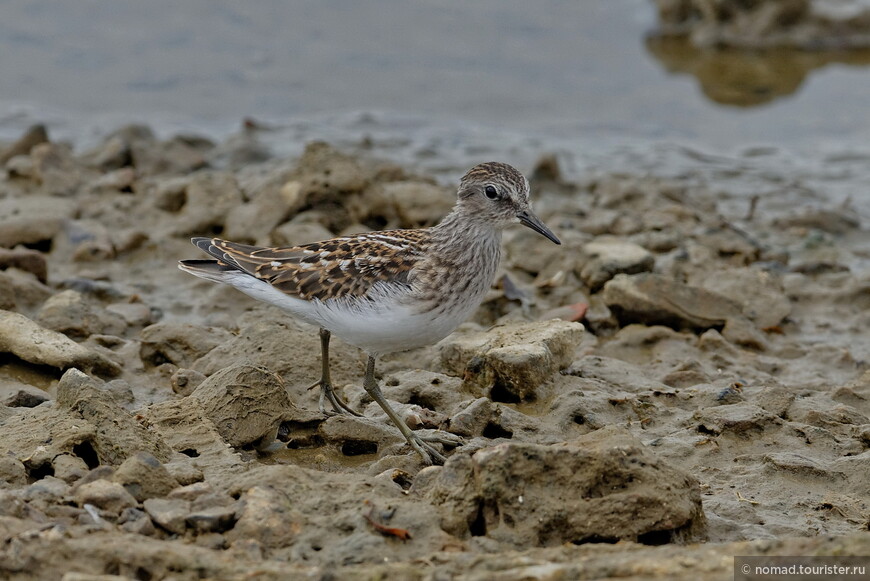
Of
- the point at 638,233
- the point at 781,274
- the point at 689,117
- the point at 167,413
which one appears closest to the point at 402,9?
the point at 689,117

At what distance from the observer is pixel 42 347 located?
6660 mm

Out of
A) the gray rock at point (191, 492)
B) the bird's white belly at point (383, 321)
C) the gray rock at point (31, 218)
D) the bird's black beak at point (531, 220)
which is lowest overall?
the gray rock at point (191, 492)

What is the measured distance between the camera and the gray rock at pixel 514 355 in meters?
6.54

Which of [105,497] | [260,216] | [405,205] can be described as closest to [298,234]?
[260,216]

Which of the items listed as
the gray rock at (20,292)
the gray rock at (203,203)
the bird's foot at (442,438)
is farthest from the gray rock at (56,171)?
the bird's foot at (442,438)

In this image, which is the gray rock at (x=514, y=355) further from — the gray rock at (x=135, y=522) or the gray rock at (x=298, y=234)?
the gray rock at (x=135, y=522)

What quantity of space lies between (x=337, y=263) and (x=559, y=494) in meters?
2.43

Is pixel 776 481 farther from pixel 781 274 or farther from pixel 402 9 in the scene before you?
pixel 402 9

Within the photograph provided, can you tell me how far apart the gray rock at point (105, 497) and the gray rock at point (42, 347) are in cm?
219

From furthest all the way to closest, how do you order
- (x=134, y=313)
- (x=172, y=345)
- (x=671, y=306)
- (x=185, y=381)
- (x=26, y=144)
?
(x=26, y=144) → (x=134, y=313) → (x=671, y=306) → (x=172, y=345) → (x=185, y=381)

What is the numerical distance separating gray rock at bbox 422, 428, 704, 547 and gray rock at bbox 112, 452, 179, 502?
1212 millimetres

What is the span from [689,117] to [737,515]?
10.1 m

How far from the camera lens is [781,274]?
372 inches

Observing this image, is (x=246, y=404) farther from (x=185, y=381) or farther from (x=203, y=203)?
(x=203, y=203)
